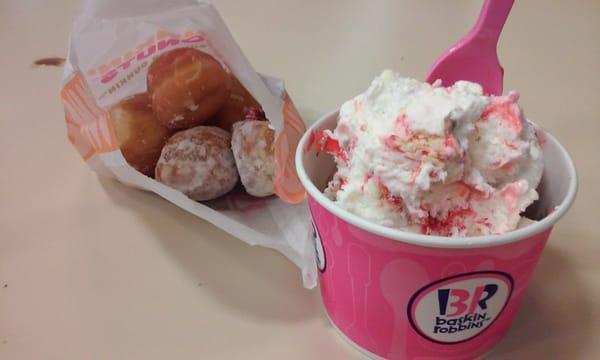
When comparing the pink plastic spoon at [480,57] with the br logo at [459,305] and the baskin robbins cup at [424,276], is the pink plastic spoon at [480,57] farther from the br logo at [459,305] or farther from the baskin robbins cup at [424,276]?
the br logo at [459,305]

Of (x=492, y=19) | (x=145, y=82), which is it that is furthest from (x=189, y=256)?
(x=492, y=19)

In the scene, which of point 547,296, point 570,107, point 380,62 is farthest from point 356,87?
point 547,296

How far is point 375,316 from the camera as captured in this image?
404 millimetres

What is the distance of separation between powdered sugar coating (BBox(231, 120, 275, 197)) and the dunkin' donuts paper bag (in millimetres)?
20

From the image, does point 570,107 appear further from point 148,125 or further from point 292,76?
point 148,125

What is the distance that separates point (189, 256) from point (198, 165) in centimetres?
8

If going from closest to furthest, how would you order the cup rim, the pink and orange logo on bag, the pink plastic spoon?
the cup rim, the pink plastic spoon, the pink and orange logo on bag

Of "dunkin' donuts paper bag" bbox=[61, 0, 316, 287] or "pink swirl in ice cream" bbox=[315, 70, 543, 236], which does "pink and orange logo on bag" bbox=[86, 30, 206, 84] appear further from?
"pink swirl in ice cream" bbox=[315, 70, 543, 236]

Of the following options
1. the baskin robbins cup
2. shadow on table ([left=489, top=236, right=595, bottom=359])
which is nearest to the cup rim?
the baskin robbins cup

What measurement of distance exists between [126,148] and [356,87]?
0.33m

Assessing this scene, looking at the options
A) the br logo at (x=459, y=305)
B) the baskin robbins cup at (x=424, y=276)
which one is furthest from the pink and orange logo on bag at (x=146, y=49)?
the br logo at (x=459, y=305)

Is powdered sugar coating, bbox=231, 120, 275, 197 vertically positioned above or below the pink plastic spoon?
below

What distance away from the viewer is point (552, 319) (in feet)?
1.47

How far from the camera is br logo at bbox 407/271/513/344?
14.5 inches
